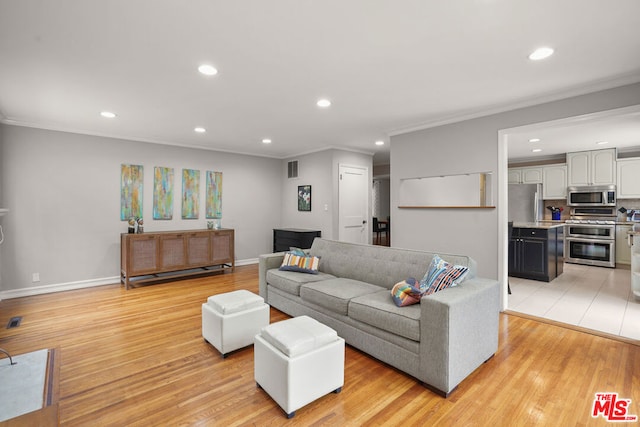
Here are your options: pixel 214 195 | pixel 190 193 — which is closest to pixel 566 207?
pixel 214 195

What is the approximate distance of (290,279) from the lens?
3.44 metres

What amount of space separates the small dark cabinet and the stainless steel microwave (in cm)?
535

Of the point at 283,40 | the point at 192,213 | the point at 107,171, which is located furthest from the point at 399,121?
the point at 107,171

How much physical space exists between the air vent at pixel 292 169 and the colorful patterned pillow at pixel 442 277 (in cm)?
473

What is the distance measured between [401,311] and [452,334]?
40 centimetres

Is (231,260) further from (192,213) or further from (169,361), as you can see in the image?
(169,361)

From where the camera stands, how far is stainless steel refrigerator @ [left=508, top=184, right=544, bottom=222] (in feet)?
22.1

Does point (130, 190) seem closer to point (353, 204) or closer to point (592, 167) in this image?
point (353, 204)

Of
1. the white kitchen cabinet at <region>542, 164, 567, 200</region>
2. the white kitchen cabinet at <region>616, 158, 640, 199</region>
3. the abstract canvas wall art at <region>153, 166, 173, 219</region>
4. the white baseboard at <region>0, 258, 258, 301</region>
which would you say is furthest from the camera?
the white kitchen cabinet at <region>542, 164, 567, 200</region>

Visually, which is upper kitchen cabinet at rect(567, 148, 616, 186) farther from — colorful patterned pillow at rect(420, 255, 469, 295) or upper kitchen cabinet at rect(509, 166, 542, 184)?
colorful patterned pillow at rect(420, 255, 469, 295)

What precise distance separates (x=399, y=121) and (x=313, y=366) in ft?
11.2

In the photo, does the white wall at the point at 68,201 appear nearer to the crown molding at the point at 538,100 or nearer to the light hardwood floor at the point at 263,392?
the light hardwood floor at the point at 263,392

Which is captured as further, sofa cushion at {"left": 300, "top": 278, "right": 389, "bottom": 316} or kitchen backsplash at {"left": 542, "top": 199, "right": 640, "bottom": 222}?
kitchen backsplash at {"left": 542, "top": 199, "right": 640, "bottom": 222}

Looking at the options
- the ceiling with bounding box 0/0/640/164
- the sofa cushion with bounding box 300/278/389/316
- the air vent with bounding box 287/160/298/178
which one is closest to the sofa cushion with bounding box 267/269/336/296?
the sofa cushion with bounding box 300/278/389/316
